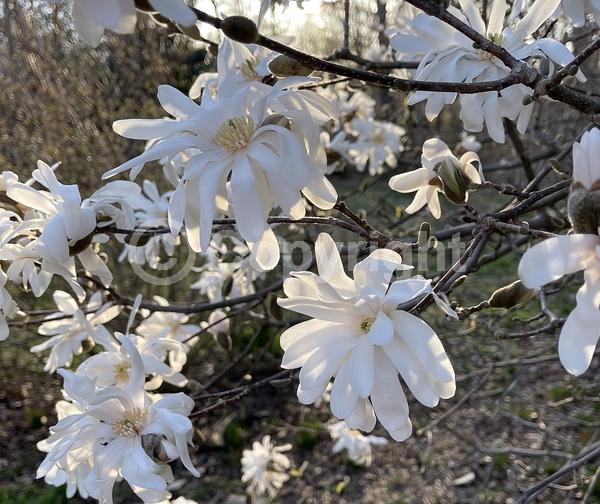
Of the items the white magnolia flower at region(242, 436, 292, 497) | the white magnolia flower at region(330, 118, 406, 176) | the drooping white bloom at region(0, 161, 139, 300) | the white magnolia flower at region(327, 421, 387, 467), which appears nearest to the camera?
the drooping white bloom at region(0, 161, 139, 300)

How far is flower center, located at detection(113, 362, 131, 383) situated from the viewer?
1.15 metres

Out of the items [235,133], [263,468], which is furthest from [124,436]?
[263,468]

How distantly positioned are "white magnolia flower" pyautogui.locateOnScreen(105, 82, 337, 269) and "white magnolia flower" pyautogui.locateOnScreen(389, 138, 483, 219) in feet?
1.35

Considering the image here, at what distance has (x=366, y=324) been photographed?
2.29 ft

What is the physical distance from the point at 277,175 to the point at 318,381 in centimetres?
25

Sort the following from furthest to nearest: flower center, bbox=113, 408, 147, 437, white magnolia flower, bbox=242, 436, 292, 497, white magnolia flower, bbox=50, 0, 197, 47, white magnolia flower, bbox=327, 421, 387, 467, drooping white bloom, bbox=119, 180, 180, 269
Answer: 1. white magnolia flower, bbox=327, 421, 387, 467
2. white magnolia flower, bbox=242, 436, 292, 497
3. drooping white bloom, bbox=119, 180, 180, 269
4. flower center, bbox=113, 408, 147, 437
5. white magnolia flower, bbox=50, 0, 197, 47

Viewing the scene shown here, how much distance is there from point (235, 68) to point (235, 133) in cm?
9

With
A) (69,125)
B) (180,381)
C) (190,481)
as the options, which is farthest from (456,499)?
(69,125)

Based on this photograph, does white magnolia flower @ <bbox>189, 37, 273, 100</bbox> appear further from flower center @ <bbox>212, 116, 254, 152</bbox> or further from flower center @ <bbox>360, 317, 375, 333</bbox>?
flower center @ <bbox>360, 317, 375, 333</bbox>

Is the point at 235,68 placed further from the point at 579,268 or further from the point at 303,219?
the point at 579,268

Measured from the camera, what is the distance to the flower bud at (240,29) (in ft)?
1.72

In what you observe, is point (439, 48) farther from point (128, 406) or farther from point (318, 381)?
point (128, 406)

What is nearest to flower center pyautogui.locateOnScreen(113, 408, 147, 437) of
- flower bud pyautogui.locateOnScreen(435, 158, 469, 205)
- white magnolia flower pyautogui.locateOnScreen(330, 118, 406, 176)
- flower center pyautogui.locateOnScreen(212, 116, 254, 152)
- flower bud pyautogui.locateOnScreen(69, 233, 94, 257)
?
flower bud pyautogui.locateOnScreen(69, 233, 94, 257)

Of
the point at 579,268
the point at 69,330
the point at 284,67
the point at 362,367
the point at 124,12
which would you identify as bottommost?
the point at 69,330
